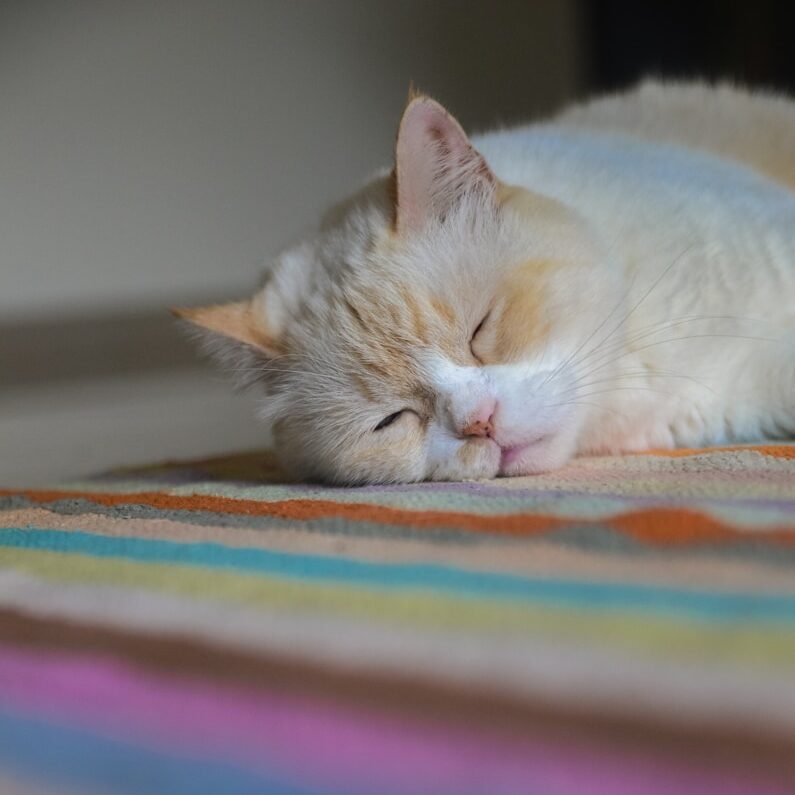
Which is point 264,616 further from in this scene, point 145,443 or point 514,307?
point 145,443

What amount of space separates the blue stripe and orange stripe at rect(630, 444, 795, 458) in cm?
90

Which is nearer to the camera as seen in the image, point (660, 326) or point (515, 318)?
point (515, 318)

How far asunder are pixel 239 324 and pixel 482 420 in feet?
1.67

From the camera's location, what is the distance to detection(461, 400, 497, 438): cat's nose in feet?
4.17

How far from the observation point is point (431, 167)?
1387 millimetres

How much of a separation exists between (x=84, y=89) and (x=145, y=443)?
1.43 m

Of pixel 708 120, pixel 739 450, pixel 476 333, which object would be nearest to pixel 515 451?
pixel 476 333

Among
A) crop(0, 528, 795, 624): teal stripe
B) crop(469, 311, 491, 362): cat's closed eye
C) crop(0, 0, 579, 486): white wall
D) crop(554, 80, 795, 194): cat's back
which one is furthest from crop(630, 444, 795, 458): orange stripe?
crop(0, 0, 579, 486): white wall

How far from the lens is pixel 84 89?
339 cm

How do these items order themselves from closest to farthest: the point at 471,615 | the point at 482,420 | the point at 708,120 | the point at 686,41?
1. the point at 471,615
2. the point at 482,420
3. the point at 708,120
4. the point at 686,41

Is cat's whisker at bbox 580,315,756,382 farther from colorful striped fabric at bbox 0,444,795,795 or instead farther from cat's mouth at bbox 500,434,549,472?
colorful striped fabric at bbox 0,444,795,795

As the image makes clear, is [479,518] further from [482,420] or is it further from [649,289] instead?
[649,289]

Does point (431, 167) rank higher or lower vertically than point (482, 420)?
higher

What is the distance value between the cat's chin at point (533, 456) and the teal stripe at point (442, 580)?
1.62 feet
